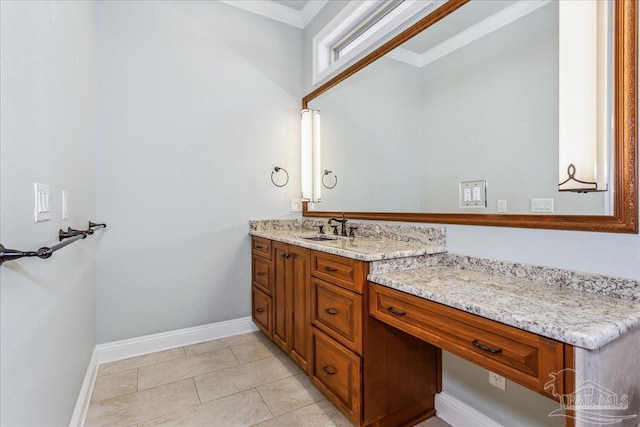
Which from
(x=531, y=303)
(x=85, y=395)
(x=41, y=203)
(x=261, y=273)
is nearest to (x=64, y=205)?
(x=41, y=203)

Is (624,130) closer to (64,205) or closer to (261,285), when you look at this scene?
(64,205)

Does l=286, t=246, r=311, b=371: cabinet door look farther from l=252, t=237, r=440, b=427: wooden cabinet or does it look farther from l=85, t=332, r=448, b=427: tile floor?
l=85, t=332, r=448, b=427: tile floor

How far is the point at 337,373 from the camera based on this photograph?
5.39ft

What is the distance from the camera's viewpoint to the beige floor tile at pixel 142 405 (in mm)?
1682

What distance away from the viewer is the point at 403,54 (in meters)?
2.00

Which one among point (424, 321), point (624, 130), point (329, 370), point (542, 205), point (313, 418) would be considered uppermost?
point (624, 130)

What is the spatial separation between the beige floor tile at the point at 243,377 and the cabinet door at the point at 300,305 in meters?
0.18

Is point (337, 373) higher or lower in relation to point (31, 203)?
lower

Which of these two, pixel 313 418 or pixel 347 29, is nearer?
pixel 313 418

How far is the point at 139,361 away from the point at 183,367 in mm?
391

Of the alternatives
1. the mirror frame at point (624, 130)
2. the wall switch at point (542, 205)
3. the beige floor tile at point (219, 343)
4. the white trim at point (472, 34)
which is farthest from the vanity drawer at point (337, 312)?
the white trim at point (472, 34)

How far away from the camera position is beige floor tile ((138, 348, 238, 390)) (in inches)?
81.8

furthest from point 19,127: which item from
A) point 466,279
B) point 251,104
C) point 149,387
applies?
point 251,104

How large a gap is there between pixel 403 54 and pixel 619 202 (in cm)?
145
